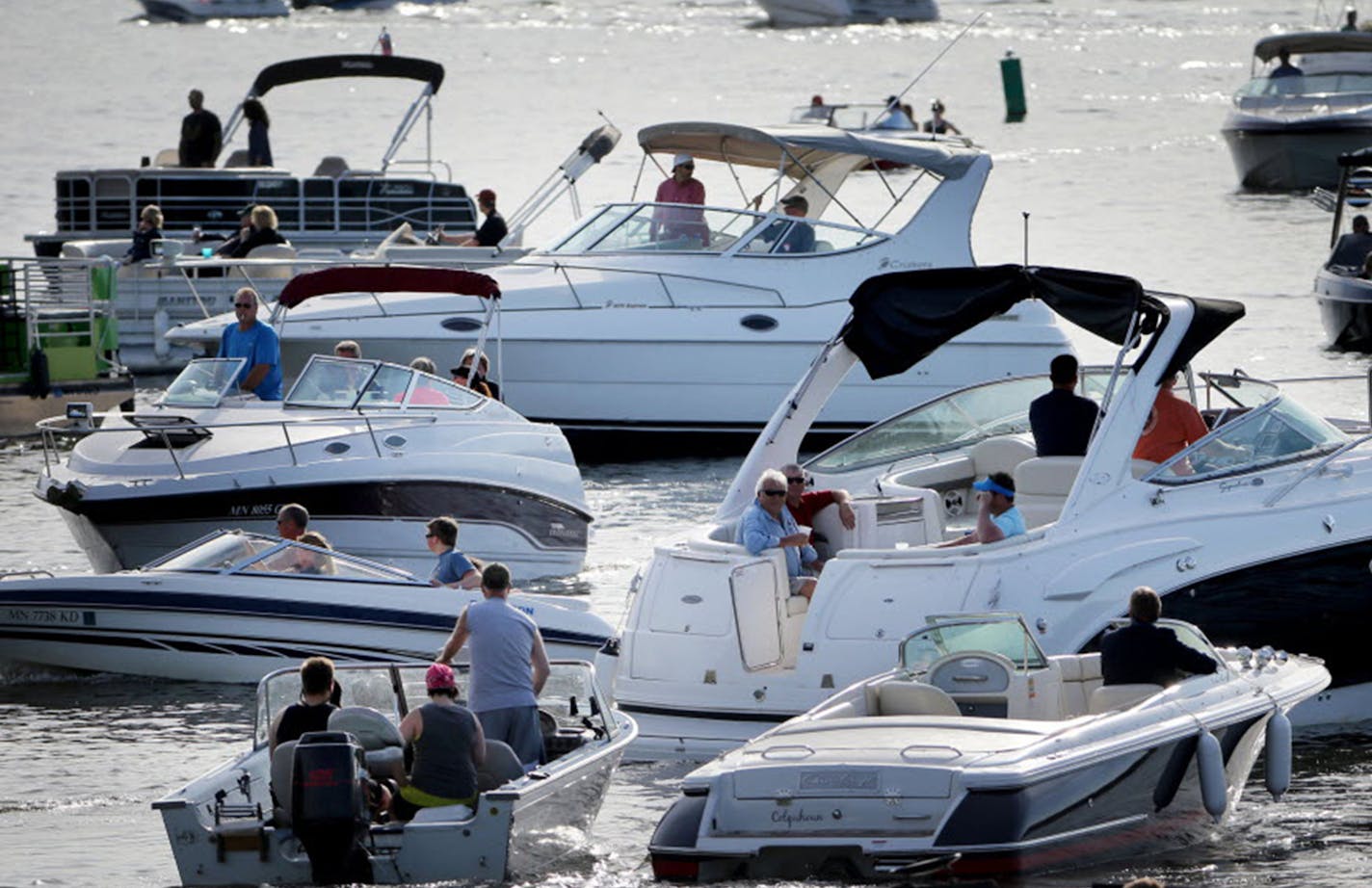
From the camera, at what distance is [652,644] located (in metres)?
14.5

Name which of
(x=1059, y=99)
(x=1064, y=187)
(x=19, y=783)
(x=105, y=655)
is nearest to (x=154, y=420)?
(x=105, y=655)

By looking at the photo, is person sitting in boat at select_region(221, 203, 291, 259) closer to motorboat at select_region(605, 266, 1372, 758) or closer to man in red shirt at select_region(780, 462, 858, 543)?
A: motorboat at select_region(605, 266, 1372, 758)

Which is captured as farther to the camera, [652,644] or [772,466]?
[772,466]

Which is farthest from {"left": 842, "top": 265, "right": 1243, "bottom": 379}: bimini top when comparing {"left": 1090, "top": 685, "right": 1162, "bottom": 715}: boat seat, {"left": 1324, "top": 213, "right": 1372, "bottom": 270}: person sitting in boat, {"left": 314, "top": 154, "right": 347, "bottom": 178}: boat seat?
{"left": 314, "top": 154, "right": 347, "bottom": 178}: boat seat

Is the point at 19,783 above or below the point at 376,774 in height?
below

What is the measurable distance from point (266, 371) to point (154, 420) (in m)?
1.17

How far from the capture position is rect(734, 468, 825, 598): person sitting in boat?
584 inches

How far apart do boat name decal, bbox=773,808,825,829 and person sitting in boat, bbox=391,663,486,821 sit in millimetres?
1468

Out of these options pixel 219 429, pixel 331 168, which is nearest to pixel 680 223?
pixel 219 429

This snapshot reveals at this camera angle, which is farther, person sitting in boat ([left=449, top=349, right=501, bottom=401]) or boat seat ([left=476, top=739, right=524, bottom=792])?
person sitting in boat ([left=449, top=349, right=501, bottom=401])

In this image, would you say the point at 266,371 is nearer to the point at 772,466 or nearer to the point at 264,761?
the point at 772,466

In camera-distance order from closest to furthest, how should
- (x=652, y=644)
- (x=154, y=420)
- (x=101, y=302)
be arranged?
(x=652, y=644), (x=154, y=420), (x=101, y=302)

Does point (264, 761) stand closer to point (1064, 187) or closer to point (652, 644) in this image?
point (652, 644)

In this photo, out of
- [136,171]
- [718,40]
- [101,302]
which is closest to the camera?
[101,302]
